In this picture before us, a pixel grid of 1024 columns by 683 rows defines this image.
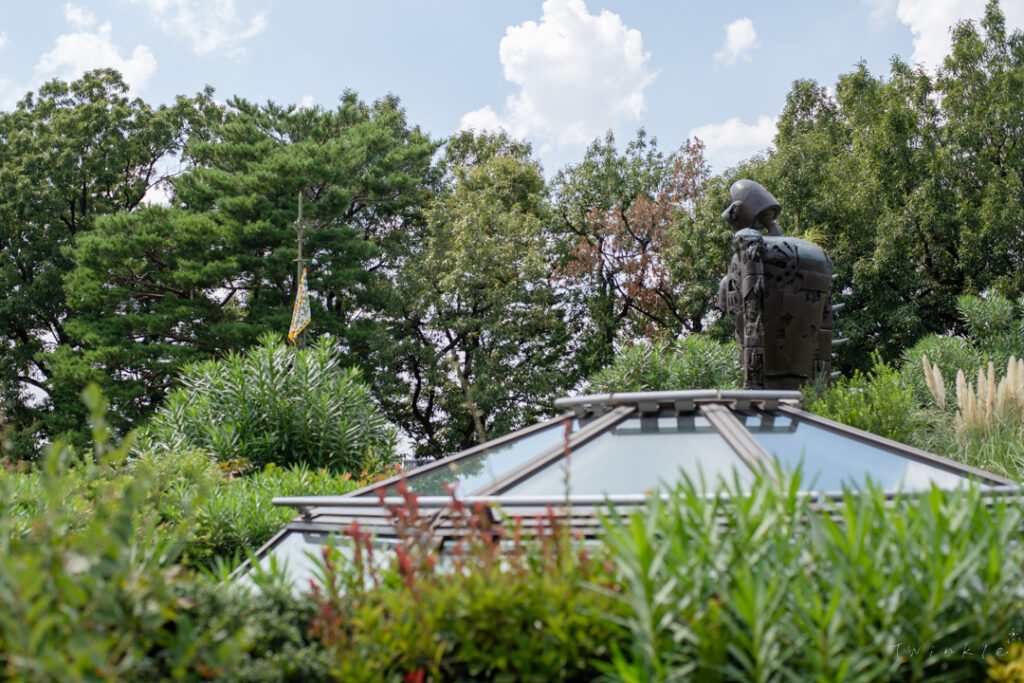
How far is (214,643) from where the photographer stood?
1743 mm

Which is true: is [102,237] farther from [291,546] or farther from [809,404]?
[291,546]

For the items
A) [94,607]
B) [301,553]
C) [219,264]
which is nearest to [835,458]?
[301,553]

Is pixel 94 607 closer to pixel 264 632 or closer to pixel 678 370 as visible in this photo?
pixel 264 632

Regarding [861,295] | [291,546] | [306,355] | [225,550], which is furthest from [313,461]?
[861,295]

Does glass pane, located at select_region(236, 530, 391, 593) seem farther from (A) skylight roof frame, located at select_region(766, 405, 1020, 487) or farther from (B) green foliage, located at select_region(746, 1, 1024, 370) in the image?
(B) green foliage, located at select_region(746, 1, 1024, 370)

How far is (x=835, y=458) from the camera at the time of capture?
10.3 ft

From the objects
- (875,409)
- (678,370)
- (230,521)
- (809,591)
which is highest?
(678,370)

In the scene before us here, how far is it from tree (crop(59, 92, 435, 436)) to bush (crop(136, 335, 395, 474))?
11136 mm

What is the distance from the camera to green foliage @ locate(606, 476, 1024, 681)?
1721 millimetres

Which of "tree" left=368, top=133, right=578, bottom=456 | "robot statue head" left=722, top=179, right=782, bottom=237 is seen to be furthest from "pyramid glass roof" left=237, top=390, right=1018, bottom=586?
"tree" left=368, top=133, right=578, bottom=456

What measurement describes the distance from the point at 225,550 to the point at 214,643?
3802 millimetres

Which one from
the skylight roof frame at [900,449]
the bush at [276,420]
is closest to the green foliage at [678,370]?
the bush at [276,420]

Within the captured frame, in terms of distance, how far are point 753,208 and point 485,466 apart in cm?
667

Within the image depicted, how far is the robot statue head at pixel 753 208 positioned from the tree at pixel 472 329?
11.3m
